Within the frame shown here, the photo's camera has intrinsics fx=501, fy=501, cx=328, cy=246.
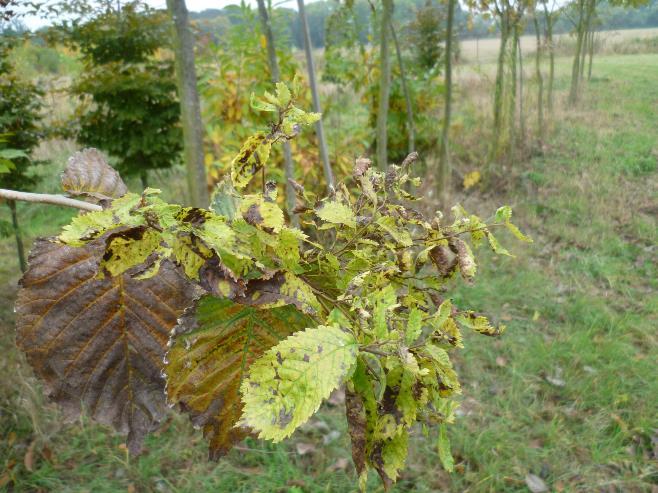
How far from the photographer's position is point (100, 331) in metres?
0.49

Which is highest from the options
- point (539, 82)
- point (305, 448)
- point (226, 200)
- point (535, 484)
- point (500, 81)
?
point (226, 200)

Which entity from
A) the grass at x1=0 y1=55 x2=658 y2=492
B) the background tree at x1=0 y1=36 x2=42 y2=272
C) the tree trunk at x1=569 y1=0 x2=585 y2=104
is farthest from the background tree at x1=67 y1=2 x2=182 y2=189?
the tree trunk at x1=569 y1=0 x2=585 y2=104

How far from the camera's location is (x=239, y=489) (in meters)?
2.49

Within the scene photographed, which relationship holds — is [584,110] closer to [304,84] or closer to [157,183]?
[304,84]

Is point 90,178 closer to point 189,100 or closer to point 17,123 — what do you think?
point 189,100

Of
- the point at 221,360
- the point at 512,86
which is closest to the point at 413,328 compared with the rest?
the point at 221,360

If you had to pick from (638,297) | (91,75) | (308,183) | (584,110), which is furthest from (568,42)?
(91,75)

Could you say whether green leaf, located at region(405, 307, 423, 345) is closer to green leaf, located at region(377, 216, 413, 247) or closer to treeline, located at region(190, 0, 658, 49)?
green leaf, located at region(377, 216, 413, 247)

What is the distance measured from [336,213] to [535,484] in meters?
2.59

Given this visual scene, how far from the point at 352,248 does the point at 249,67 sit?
12.0ft

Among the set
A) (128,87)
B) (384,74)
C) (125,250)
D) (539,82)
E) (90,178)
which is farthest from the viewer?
(539,82)

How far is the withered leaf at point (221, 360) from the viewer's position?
49 cm

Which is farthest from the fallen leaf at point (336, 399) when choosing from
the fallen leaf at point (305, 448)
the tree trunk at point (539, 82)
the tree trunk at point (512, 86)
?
the tree trunk at point (539, 82)

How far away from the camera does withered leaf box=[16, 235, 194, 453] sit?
48 cm
